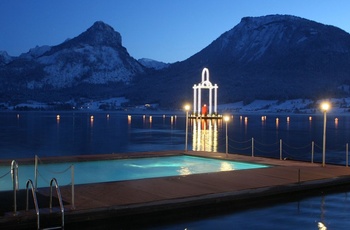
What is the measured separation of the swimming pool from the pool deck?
12.0 ft

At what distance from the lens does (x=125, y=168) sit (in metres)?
22.3

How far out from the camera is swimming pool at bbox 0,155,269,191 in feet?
63.2

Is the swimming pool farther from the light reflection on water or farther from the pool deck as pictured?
the light reflection on water

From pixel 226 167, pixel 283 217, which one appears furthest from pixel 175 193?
pixel 226 167

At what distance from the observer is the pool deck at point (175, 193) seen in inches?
465

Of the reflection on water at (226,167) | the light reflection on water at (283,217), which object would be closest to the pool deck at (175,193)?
the light reflection on water at (283,217)

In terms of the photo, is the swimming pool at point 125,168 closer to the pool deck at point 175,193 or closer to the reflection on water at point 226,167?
the reflection on water at point 226,167

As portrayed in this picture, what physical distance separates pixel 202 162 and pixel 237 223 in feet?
38.7

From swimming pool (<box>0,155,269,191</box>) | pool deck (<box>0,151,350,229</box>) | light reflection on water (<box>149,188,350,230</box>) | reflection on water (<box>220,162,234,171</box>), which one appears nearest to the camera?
pool deck (<box>0,151,350,229</box>)

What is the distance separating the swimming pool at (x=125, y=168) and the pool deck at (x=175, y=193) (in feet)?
→ 12.0

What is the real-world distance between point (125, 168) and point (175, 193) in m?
8.60

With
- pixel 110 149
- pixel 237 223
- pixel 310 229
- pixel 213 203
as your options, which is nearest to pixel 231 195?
pixel 213 203

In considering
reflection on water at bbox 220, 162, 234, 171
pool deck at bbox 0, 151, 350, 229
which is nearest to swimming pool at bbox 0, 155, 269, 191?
reflection on water at bbox 220, 162, 234, 171

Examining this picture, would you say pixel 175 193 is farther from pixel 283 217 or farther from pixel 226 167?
pixel 226 167
